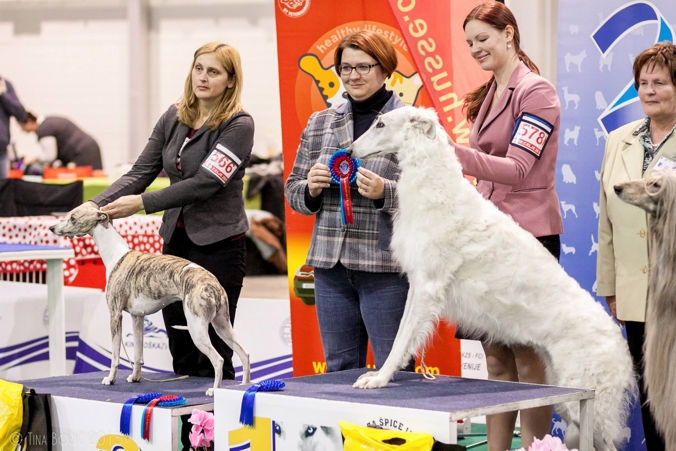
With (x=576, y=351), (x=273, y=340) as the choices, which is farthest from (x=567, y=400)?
(x=273, y=340)

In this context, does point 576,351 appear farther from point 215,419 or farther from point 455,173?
point 215,419

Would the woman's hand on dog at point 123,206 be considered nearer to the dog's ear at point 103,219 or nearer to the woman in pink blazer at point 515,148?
the dog's ear at point 103,219

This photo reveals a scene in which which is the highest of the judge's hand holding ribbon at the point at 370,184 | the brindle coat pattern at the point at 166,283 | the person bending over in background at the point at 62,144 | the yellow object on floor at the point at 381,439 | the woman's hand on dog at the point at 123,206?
the person bending over in background at the point at 62,144

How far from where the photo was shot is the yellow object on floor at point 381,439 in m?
2.48

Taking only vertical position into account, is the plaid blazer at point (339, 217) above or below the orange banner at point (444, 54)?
below

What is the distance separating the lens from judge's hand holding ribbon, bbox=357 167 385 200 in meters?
3.05

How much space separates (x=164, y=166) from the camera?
12.3 feet

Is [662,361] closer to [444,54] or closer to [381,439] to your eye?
[381,439]

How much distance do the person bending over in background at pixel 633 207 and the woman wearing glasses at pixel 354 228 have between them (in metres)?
0.86

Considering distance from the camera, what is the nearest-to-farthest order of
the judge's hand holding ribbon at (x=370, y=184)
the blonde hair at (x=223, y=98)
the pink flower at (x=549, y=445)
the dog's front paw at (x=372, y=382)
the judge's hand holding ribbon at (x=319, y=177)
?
1. the pink flower at (x=549, y=445)
2. the dog's front paw at (x=372, y=382)
3. the judge's hand holding ribbon at (x=370, y=184)
4. the judge's hand holding ribbon at (x=319, y=177)
5. the blonde hair at (x=223, y=98)

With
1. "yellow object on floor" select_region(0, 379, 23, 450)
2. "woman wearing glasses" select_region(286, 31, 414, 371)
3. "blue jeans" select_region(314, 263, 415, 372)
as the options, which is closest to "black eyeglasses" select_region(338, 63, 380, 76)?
"woman wearing glasses" select_region(286, 31, 414, 371)

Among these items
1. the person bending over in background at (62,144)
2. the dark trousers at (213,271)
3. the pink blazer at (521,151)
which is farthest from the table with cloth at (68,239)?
the person bending over in background at (62,144)

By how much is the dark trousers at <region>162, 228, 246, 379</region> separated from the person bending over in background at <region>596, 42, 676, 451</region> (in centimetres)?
153

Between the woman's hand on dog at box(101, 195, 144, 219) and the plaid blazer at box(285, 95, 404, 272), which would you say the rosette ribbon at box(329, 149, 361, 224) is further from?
the woman's hand on dog at box(101, 195, 144, 219)
